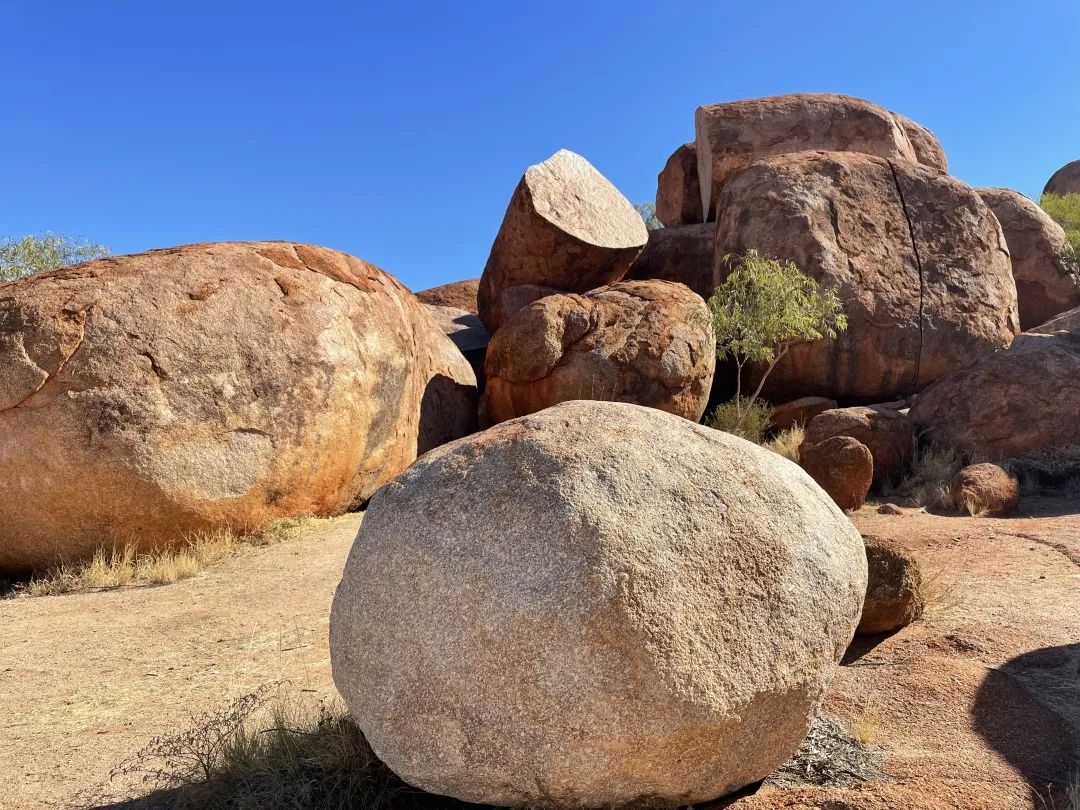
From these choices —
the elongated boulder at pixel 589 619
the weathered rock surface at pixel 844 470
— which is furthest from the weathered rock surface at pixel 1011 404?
the elongated boulder at pixel 589 619

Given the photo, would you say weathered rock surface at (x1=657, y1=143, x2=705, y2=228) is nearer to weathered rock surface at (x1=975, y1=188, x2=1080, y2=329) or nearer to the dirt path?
weathered rock surface at (x1=975, y1=188, x2=1080, y2=329)

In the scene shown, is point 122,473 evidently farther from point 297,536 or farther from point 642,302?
point 642,302

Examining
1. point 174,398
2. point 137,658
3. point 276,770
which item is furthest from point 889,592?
point 174,398

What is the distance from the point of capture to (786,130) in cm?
1518

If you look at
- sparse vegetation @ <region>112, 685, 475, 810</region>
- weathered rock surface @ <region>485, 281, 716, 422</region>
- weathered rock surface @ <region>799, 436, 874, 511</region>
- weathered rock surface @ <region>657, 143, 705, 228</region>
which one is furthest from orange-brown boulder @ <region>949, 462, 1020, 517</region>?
weathered rock surface @ <region>657, 143, 705, 228</region>

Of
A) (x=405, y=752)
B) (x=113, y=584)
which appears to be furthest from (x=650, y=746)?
(x=113, y=584)

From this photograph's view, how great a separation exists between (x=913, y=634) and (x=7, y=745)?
4603 millimetres

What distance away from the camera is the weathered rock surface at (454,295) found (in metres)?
17.1

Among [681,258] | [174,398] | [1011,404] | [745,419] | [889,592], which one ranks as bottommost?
[889,592]

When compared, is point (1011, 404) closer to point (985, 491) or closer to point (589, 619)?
point (985, 491)

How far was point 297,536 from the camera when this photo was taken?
24.2 ft

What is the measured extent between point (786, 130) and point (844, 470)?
845cm

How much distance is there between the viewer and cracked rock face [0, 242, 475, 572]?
6.69 m

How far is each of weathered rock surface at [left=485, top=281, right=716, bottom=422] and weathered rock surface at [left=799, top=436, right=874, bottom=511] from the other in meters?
2.03
